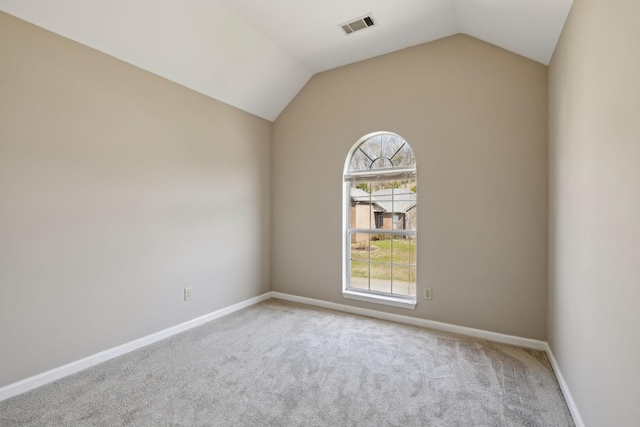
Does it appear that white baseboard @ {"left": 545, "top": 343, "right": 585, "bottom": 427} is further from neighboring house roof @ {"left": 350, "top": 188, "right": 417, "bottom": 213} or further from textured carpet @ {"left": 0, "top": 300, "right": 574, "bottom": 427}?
neighboring house roof @ {"left": 350, "top": 188, "right": 417, "bottom": 213}

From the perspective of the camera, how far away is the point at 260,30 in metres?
3.10

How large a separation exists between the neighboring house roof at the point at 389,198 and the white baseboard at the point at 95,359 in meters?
2.15

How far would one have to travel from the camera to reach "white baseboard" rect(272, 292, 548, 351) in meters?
2.78

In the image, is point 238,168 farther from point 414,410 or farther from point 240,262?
point 414,410

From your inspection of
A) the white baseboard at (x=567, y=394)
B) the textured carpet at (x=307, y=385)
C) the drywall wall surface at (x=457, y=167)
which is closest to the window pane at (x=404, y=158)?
the drywall wall surface at (x=457, y=167)

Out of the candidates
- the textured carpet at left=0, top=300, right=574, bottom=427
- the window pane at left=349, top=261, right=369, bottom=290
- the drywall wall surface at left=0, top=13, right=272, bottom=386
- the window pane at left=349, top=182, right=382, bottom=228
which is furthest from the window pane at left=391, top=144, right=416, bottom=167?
the drywall wall surface at left=0, top=13, right=272, bottom=386

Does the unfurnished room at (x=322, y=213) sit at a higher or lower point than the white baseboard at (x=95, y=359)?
higher

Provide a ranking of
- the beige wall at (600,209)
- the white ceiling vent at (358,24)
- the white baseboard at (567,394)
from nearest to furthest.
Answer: the beige wall at (600,209) → the white baseboard at (567,394) → the white ceiling vent at (358,24)

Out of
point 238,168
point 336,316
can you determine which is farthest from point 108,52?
point 336,316

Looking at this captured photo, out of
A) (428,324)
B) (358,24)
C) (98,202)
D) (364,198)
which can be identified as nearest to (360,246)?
(364,198)

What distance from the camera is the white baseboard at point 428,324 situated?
278cm

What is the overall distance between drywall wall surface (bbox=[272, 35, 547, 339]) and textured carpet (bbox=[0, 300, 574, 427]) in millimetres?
505

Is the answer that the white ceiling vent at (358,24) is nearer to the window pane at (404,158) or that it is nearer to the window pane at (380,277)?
the window pane at (404,158)

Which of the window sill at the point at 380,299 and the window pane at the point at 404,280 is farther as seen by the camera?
the window pane at the point at 404,280
